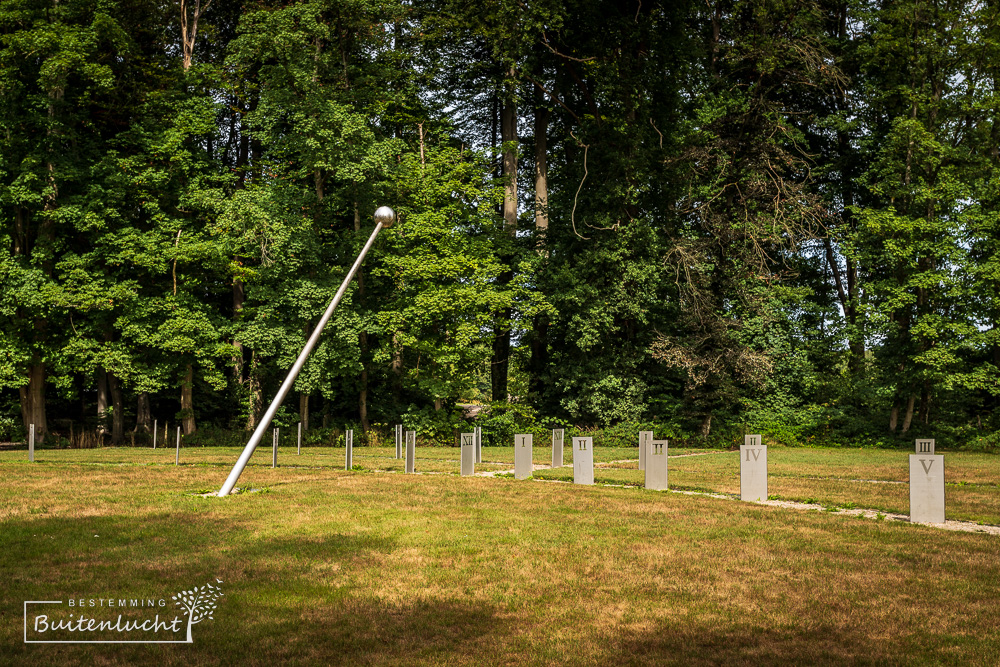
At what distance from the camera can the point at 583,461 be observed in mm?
16812

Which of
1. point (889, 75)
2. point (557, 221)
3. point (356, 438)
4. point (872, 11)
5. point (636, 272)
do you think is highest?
point (872, 11)

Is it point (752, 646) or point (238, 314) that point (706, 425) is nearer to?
point (238, 314)

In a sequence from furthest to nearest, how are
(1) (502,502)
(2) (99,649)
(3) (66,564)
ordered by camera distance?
(1) (502,502), (3) (66,564), (2) (99,649)

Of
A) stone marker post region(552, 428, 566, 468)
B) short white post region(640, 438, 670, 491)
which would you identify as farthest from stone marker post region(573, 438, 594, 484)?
stone marker post region(552, 428, 566, 468)

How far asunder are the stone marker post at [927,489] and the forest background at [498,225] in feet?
61.3

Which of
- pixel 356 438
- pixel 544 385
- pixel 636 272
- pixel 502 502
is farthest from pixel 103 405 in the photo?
pixel 502 502

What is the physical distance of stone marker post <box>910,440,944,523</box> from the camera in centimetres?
1201

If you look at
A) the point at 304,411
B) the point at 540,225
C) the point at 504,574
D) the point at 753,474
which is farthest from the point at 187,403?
the point at 504,574

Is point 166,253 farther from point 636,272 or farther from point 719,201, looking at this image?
point 719,201

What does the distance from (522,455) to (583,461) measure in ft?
5.69

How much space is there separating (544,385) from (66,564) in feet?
93.4

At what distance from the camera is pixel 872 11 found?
3562 cm

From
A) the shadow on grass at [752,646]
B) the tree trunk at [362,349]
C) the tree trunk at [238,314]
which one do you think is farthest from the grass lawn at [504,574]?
the tree trunk at [238,314]

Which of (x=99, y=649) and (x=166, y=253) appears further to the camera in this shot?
(x=166, y=253)
